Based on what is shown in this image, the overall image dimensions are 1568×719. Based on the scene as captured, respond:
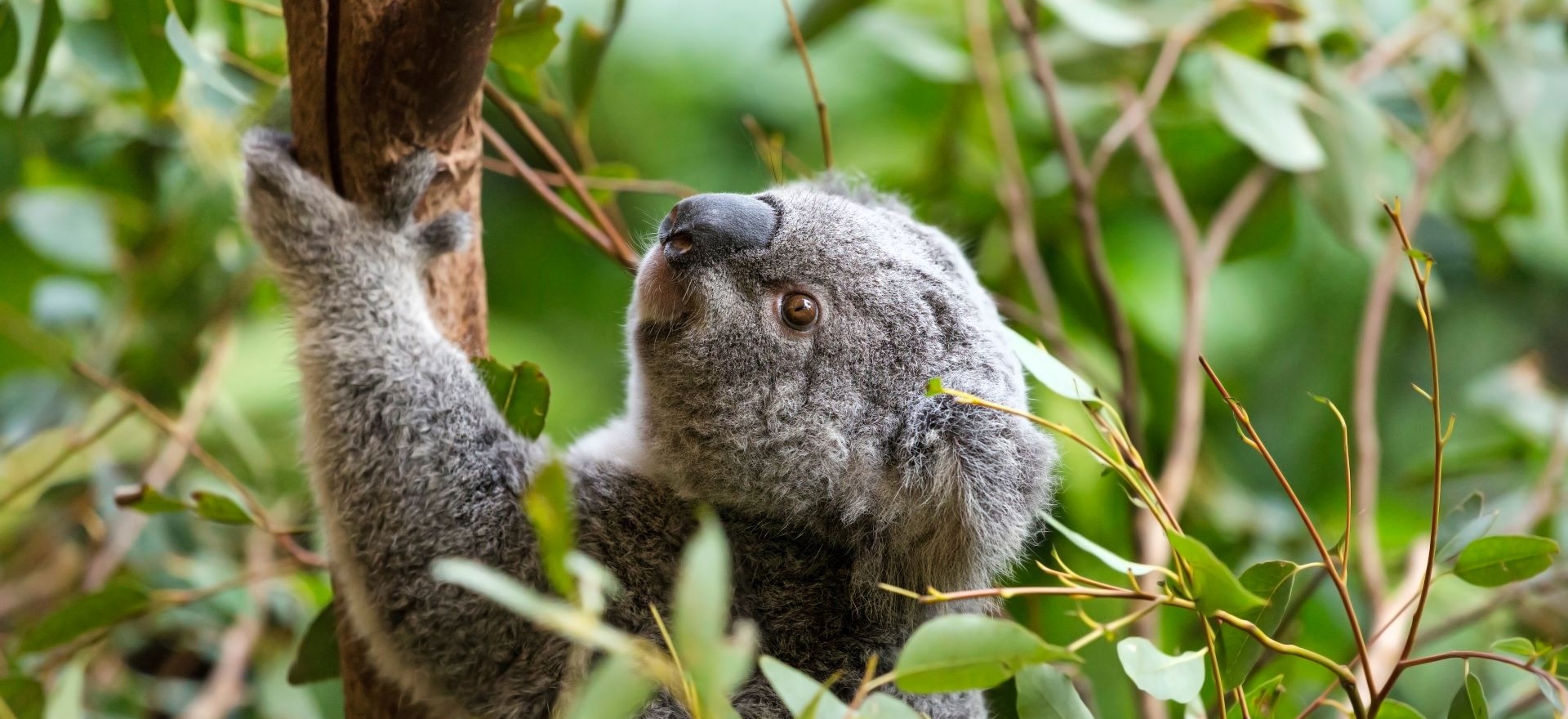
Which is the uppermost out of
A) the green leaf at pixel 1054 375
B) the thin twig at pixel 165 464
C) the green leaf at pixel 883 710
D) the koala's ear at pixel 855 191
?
the green leaf at pixel 1054 375

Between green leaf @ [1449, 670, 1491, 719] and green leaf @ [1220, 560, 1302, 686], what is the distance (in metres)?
0.22

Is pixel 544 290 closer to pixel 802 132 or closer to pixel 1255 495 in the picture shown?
pixel 802 132

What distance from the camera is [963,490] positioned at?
1854 mm

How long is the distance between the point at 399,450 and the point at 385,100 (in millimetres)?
536

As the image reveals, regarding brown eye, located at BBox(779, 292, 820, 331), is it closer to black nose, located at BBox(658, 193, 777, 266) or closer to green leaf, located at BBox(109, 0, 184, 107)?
black nose, located at BBox(658, 193, 777, 266)

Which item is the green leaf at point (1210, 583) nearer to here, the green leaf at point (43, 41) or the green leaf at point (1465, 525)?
the green leaf at point (1465, 525)

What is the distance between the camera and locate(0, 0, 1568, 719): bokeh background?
2.62 m

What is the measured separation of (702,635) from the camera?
841 mm

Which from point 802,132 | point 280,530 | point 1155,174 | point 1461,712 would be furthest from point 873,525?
point 802,132

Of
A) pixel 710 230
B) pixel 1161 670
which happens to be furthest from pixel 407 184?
pixel 1161 670

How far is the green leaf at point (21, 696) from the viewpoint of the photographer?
1.91m

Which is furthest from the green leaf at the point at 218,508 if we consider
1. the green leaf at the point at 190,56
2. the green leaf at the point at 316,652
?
the green leaf at the point at 190,56

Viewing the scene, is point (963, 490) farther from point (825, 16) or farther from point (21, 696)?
point (21, 696)

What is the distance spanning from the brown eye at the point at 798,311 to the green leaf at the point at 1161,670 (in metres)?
0.81
